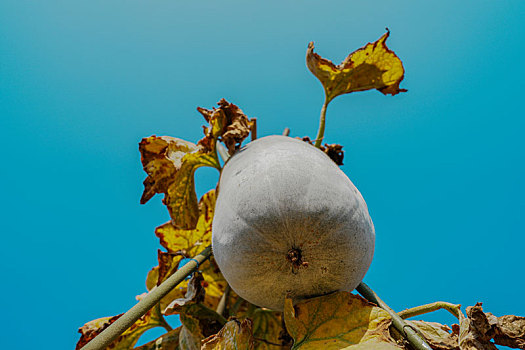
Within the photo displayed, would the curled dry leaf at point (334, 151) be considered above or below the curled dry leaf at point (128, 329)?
above

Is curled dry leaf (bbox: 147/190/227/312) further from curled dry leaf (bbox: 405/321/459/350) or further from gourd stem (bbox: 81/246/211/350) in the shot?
curled dry leaf (bbox: 405/321/459/350)

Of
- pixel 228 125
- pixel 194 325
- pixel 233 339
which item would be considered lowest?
pixel 233 339

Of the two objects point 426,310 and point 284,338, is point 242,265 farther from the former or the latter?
point 426,310

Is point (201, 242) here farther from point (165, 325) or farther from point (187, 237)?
point (165, 325)

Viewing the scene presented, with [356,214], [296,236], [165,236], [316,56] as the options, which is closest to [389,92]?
[316,56]

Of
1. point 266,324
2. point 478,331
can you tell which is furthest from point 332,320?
point 266,324

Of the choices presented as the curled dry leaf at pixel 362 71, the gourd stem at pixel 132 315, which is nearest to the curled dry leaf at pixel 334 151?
the curled dry leaf at pixel 362 71

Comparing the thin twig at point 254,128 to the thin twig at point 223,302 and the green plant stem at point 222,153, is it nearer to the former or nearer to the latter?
the green plant stem at point 222,153
